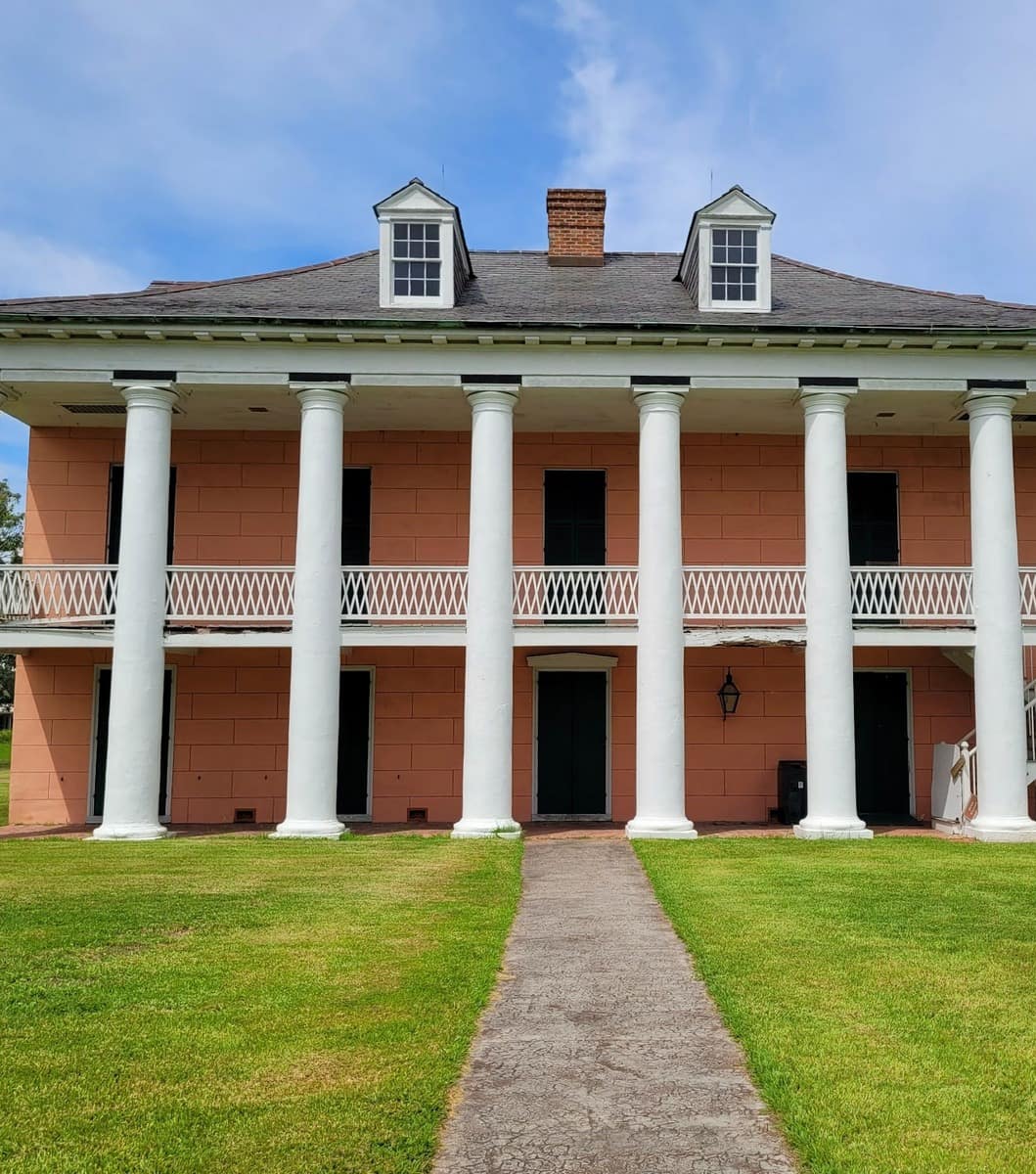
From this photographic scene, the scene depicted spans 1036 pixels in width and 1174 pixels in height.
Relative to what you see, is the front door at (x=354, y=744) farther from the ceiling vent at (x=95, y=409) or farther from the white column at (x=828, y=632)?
the white column at (x=828, y=632)

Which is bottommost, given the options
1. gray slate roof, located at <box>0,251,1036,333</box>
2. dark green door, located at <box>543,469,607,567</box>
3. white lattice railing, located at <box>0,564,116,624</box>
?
white lattice railing, located at <box>0,564,116,624</box>

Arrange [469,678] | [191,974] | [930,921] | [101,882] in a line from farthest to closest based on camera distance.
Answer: [469,678]
[101,882]
[930,921]
[191,974]

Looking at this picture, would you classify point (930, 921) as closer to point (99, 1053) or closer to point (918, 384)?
point (99, 1053)

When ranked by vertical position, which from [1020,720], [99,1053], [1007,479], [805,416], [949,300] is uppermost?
[949,300]

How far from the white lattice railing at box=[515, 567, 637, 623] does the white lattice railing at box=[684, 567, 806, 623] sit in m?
0.96

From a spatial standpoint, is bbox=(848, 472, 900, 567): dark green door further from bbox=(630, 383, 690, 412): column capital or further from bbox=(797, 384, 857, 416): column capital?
bbox=(630, 383, 690, 412): column capital

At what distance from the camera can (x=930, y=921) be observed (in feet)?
28.8

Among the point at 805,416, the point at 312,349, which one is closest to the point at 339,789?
the point at 312,349

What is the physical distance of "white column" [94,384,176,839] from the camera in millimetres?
14672

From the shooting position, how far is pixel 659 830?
1452cm

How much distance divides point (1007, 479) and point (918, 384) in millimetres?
1791

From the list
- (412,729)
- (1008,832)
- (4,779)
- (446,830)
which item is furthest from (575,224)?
(4,779)

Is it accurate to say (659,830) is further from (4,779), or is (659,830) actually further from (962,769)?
(4,779)

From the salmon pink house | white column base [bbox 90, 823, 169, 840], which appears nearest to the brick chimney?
the salmon pink house
